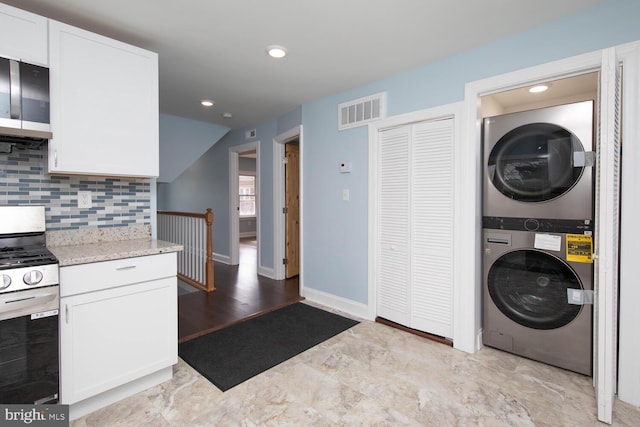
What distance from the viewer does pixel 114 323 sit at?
72.5 inches

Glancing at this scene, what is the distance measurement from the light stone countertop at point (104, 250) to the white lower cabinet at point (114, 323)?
0.04 meters

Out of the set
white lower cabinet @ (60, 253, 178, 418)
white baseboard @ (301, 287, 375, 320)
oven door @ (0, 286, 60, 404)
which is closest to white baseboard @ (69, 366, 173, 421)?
white lower cabinet @ (60, 253, 178, 418)

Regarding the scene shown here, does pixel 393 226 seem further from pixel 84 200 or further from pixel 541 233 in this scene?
pixel 84 200

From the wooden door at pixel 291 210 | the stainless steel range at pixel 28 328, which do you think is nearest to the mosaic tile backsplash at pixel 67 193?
the stainless steel range at pixel 28 328

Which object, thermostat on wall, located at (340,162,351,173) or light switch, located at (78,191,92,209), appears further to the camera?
thermostat on wall, located at (340,162,351,173)

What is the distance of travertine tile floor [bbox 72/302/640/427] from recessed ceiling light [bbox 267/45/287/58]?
239 cm

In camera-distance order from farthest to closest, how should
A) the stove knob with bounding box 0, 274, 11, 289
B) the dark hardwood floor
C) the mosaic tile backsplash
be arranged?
1. the dark hardwood floor
2. the mosaic tile backsplash
3. the stove knob with bounding box 0, 274, 11, 289

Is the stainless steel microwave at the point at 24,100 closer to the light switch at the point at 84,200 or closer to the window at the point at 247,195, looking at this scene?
the light switch at the point at 84,200

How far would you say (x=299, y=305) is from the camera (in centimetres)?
358

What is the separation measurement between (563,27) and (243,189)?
8.81 metres

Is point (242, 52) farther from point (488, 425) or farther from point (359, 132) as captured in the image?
point (488, 425)

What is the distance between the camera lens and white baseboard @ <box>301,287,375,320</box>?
10.6ft

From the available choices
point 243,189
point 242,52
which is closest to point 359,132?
point 242,52

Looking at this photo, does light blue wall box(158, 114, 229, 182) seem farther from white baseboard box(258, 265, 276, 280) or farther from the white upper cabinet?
the white upper cabinet
